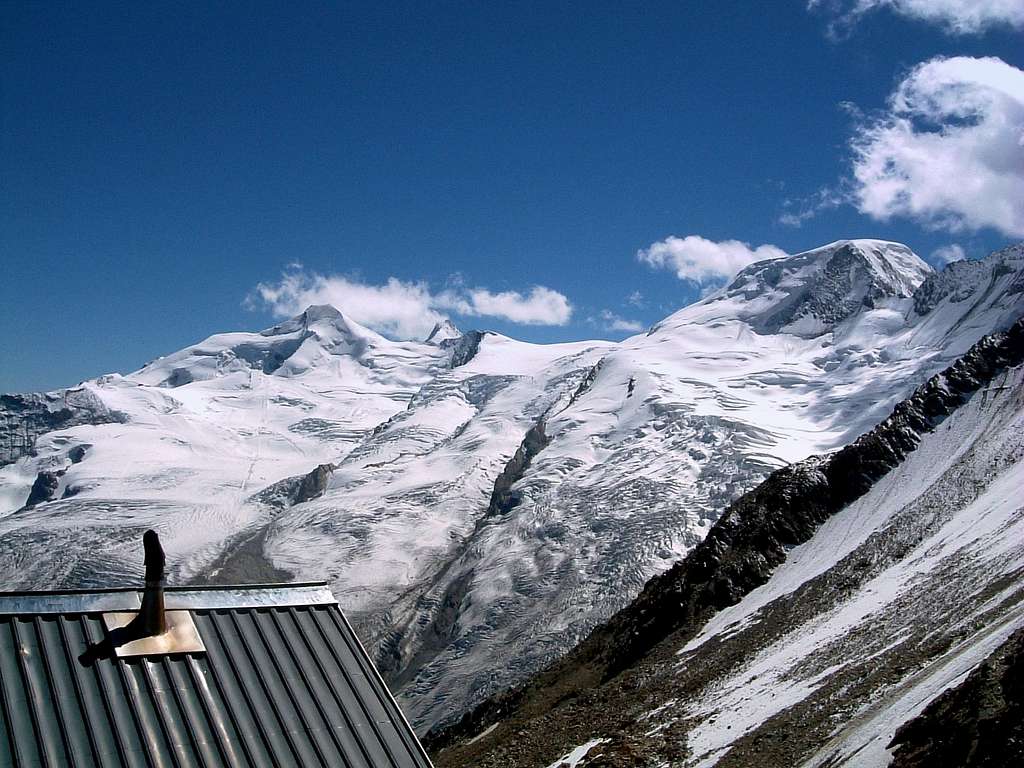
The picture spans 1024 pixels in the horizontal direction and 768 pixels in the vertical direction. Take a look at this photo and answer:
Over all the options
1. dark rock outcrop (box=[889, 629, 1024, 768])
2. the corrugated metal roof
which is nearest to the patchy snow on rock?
dark rock outcrop (box=[889, 629, 1024, 768])

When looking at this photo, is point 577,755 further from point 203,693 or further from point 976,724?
point 203,693

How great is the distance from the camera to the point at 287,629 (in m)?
12.1

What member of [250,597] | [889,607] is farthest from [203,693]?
[889,607]

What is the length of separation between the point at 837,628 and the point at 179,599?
108 feet

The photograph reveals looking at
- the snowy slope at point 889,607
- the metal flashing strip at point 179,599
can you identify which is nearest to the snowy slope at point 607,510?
the snowy slope at point 889,607

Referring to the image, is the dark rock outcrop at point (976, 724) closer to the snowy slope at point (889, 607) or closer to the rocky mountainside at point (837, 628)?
the rocky mountainside at point (837, 628)

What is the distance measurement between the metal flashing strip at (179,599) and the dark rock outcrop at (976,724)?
12.0 metres

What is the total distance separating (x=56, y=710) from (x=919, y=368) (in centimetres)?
20032

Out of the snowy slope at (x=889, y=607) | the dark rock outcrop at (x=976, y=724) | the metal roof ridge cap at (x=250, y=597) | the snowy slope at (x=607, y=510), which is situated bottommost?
the dark rock outcrop at (x=976, y=724)

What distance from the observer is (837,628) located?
125 feet

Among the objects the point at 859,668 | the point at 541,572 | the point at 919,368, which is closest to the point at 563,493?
the point at 541,572

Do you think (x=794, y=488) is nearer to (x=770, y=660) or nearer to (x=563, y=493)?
(x=770, y=660)

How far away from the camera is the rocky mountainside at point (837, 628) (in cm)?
2253

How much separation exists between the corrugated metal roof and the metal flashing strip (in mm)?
19
